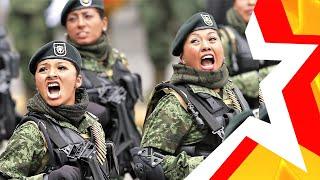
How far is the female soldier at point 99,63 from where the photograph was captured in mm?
8945

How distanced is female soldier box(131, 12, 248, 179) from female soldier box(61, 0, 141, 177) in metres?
1.76

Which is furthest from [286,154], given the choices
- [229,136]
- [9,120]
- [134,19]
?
[134,19]

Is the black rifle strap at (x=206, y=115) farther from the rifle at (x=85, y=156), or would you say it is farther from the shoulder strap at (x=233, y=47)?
the shoulder strap at (x=233, y=47)

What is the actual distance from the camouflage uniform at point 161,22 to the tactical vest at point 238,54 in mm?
7062

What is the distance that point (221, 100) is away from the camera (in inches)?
280

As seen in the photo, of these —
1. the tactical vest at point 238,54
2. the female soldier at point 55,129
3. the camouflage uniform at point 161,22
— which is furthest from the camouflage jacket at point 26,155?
the camouflage uniform at point 161,22

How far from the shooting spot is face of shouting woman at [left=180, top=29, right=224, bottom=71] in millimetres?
7027

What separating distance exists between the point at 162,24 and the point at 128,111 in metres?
7.82

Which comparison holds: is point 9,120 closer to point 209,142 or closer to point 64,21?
point 64,21

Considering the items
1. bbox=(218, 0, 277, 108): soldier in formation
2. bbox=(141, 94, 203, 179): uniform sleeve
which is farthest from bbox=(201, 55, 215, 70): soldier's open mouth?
bbox=(218, 0, 277, 108): soldier in formation

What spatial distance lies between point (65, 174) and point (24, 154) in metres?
0.27

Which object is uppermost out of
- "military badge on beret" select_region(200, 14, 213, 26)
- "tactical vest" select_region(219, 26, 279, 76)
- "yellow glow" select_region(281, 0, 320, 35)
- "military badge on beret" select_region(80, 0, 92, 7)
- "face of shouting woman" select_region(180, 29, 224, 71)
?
"yellow glow" select_region(281, 0, 320, 35)

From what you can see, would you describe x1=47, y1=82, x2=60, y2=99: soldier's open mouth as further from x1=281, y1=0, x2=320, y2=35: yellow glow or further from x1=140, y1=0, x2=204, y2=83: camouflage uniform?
x1=140, y1=0, x2=204, y2=83: camouflage uniform

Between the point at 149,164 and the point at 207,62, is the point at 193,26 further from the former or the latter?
the point at 149,164
